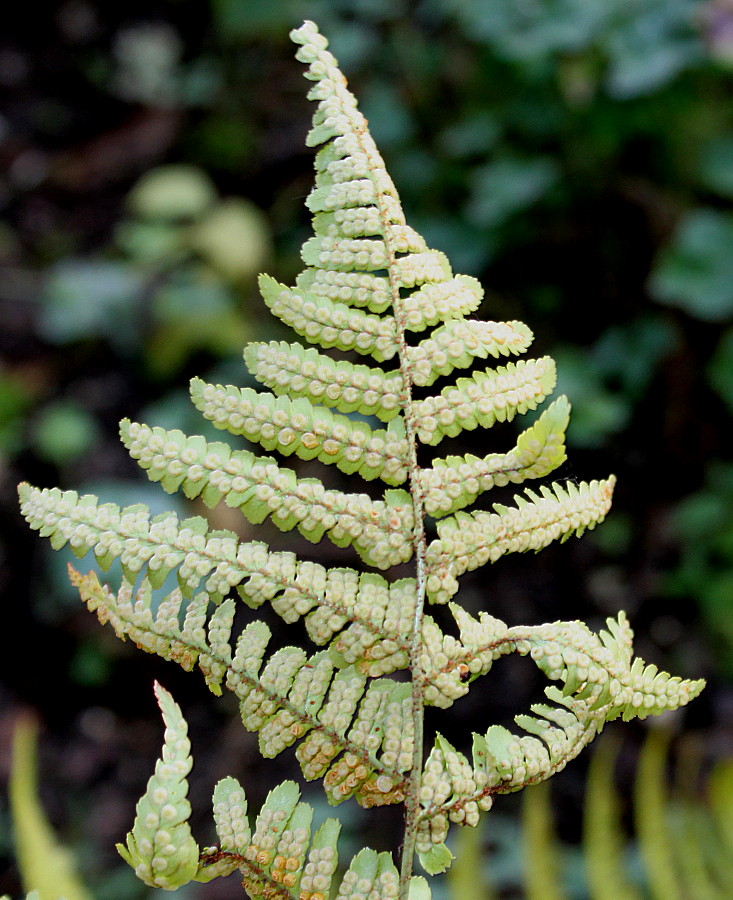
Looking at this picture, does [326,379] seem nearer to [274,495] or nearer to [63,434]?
[274,495]

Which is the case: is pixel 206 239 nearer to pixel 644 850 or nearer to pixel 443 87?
pixel 443 87

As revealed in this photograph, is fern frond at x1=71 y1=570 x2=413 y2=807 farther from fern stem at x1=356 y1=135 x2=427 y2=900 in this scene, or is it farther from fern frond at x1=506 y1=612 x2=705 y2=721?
fern frond at x1=506 y1=612 x2=705 y2=721

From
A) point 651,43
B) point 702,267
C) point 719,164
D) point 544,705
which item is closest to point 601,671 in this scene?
point 544,705

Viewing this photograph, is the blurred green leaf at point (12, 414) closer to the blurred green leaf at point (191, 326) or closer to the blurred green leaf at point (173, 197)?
the blurred green leaf at point (191, 326)

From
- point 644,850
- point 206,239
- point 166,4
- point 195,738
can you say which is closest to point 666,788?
point 644,850

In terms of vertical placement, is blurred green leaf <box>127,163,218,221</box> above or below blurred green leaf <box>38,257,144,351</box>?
above

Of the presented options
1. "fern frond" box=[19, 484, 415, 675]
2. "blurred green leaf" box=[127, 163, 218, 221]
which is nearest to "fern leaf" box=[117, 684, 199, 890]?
"fern frond" box=[19, 484, 415, 675]

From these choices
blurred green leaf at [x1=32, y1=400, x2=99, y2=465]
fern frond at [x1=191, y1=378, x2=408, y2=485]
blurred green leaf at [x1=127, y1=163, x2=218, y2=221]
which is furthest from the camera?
blurred green leaf at [x1=127, y1=163, x2=218, y2=221]

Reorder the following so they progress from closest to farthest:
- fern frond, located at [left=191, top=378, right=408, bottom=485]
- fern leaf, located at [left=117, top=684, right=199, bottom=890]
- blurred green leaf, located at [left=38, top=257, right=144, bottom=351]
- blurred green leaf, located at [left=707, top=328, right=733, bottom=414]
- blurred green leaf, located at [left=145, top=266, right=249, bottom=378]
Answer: fern leaf, located at [left=117, top=684, right=199, bottom=890] < fern frond, located at [left=191, top=378, right=408, bottom=485] < blurred green leaf, located at [left=707, top=328, right=733, bottom=414] < blurred green leaf, located at [left=145, top=266, right=249, bottom=378] < blurred green leaf, located at [left=38, top=257, right=144, bottom=351]
